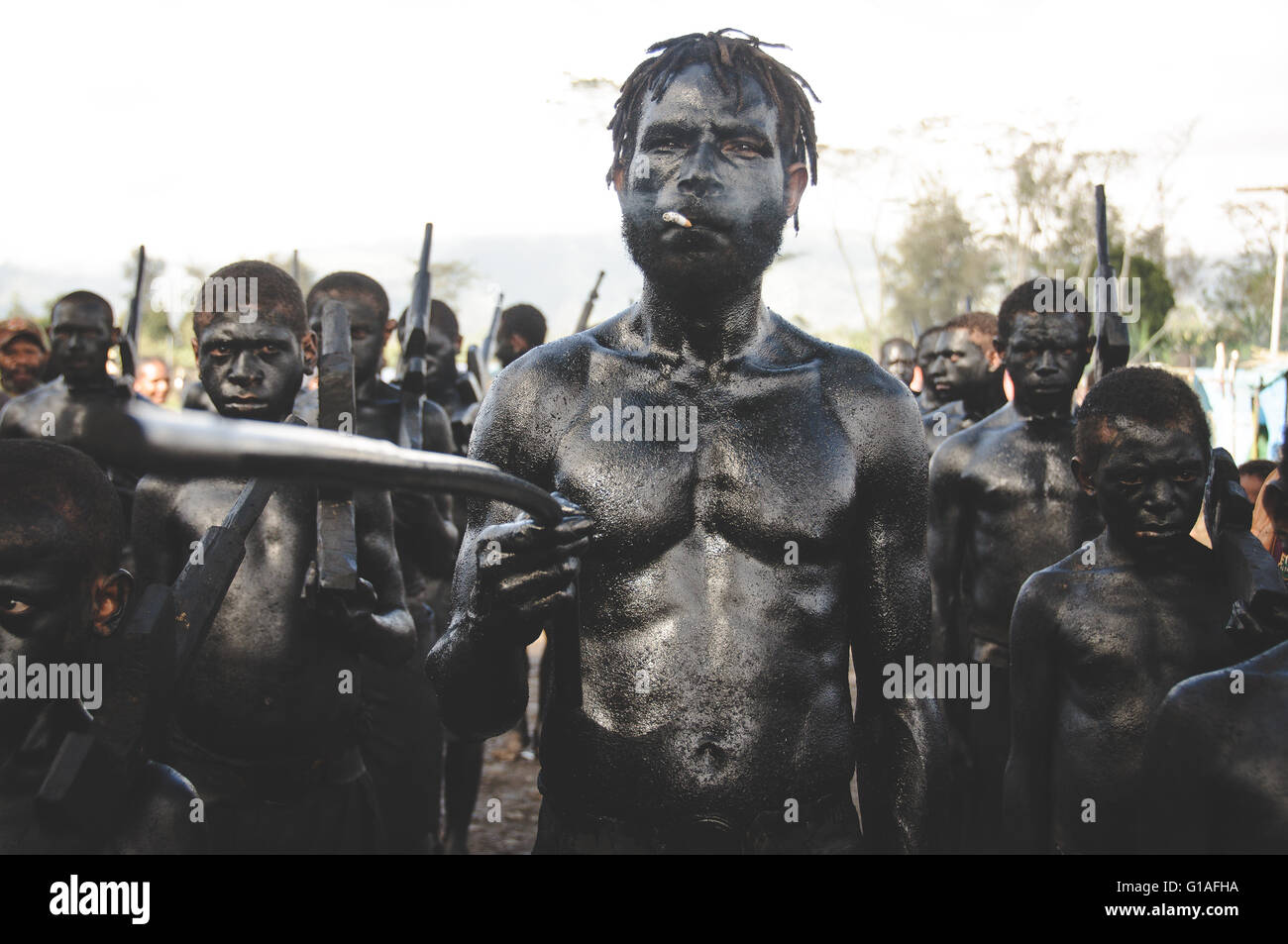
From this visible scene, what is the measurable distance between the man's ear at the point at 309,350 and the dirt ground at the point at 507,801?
73.5 inches

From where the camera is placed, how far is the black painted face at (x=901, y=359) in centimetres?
1165

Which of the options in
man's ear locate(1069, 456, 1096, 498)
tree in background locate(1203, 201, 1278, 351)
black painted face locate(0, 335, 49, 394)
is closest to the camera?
man's ear locate(1069, 456, 1096, 498)

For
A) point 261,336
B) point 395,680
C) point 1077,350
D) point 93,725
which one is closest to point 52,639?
point 93,725

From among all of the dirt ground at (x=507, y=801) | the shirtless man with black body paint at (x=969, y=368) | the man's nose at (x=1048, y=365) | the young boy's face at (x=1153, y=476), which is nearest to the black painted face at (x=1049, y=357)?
the man's nose at (x=1048, y=365)

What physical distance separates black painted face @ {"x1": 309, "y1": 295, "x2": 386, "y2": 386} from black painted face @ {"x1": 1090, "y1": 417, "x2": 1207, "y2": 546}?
11.4 feet

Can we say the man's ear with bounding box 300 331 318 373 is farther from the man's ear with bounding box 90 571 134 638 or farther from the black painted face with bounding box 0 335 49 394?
the black painted face with bounding box 0 335 49 394

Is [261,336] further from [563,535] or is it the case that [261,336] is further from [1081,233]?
[1081,233]

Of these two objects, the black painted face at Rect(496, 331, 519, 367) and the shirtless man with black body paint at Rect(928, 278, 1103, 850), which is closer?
the shirtless man with black body paint at Rect(928, 278, 1103, 850)

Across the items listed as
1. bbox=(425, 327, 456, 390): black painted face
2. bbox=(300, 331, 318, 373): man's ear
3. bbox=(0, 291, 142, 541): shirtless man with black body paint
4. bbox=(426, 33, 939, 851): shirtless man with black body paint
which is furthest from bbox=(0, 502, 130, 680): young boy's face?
bbox=(425, 327, 456, 390): black painted face

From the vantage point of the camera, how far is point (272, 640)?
378 centimetres

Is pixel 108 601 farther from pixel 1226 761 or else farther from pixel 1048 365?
pixel 1048 365

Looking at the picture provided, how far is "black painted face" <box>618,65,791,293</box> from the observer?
2.38 m

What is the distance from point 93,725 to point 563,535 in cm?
117

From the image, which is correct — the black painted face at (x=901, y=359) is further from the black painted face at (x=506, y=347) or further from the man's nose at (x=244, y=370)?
the man's nose at (x=244, y=370)
